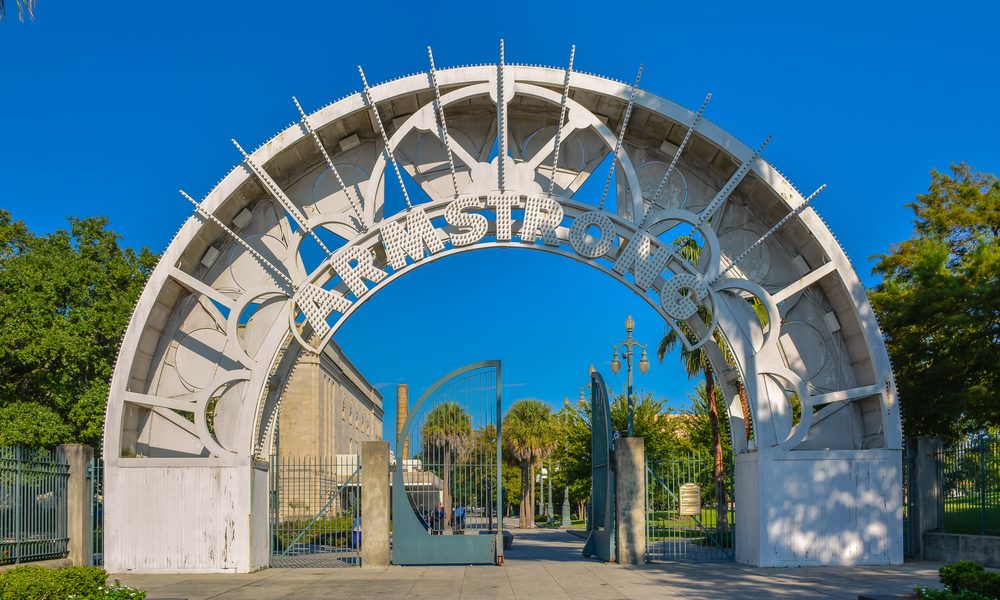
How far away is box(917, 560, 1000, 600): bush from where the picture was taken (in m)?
11.9

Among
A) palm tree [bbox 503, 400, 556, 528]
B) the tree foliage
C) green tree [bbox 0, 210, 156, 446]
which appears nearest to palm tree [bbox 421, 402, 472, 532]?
green tree [bbox 0, 210, 156, 446]

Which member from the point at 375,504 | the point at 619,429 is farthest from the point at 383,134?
the point at 619,429

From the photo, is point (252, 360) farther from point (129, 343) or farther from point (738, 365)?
point (738, 365)

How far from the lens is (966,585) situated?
12383mm

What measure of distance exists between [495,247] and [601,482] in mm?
6309

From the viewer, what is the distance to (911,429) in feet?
78.7

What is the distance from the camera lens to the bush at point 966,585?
11852 millimetres

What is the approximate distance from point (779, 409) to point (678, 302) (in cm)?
309

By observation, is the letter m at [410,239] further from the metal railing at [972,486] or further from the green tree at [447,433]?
the metal railing at [972,486]

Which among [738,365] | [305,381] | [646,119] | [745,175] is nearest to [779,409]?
[738,365]

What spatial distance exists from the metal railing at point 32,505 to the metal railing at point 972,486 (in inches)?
734

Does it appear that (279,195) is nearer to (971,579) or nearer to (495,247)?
(495,247)

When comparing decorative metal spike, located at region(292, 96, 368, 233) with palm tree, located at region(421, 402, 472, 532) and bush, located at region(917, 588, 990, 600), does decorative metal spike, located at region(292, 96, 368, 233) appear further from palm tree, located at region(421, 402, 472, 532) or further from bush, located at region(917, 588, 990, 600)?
bush, located at region(917, 588, 990, 600)

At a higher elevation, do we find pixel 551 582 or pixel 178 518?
pixel 178 518
